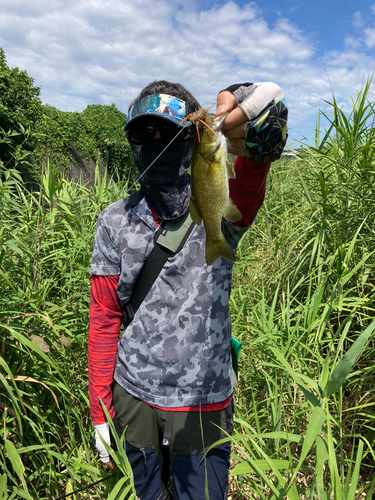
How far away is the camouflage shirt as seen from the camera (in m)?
1.54

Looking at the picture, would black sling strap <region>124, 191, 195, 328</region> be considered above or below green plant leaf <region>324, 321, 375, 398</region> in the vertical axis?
above

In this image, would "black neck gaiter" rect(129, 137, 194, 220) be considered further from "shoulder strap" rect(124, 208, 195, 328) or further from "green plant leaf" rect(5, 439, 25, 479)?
"green plant leaf" rect(5, 439, 25, 479)

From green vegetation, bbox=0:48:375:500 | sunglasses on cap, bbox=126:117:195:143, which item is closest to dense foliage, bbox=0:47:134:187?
green vegetation, bbox=0:48:375:500

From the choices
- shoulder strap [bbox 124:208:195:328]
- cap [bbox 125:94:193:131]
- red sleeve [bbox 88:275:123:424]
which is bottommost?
red sleeve [bbox 88:275:123:424]

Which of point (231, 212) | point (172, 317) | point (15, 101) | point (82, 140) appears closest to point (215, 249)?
point (231, 212)

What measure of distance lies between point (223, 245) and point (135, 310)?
0.60 metres

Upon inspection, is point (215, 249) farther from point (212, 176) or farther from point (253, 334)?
point (253, 334)

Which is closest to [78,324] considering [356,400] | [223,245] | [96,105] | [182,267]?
[182,267]

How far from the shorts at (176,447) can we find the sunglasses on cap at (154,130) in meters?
1.28

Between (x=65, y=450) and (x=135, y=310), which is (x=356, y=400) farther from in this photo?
(x=65, y=450)

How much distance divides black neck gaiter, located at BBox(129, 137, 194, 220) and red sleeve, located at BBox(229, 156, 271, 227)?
29 cm

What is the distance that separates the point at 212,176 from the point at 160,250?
0.49m

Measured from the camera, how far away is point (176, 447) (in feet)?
4.97

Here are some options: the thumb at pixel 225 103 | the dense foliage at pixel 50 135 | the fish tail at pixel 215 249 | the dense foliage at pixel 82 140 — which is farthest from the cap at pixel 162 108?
the dense foliage at pixel 82 140
